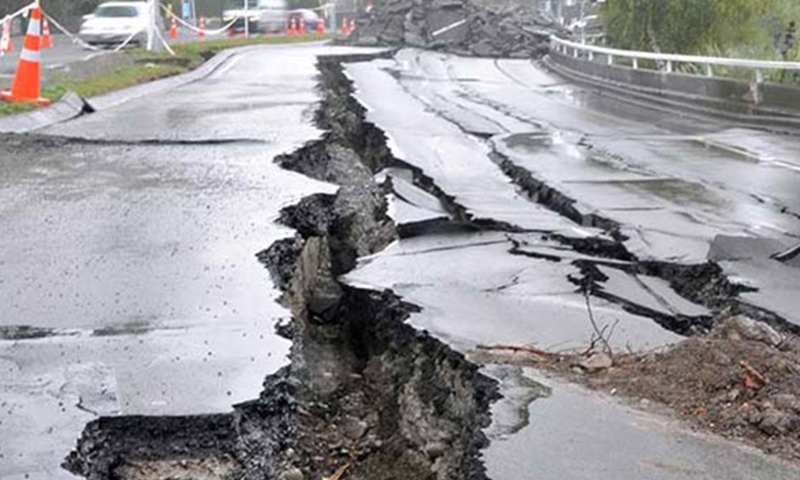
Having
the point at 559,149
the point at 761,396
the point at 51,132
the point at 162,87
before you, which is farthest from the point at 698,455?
the point at 162,87

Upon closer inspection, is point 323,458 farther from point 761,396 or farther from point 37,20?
point 37,20

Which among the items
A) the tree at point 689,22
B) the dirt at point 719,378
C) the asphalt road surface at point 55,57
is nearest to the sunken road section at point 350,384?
the dirt at point 719,378

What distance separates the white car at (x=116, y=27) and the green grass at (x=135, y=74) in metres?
3.28

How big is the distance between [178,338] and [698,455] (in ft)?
8.48

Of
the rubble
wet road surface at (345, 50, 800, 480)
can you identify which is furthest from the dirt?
the rubble

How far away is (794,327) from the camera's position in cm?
597

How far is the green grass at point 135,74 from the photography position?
634 inches

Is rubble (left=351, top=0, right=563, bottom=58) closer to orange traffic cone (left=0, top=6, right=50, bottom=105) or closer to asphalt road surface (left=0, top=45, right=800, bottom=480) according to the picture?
asphalt road surface (left=0, top=45, right=800, bottom=480)

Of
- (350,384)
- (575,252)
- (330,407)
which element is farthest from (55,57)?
(330,407)

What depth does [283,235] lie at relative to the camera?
7602 millimetres

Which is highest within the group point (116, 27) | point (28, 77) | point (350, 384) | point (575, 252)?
point (28, 77)

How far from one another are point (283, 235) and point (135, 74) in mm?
14445

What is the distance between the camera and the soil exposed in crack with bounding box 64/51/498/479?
13.9 ft

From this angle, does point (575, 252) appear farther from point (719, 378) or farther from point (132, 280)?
point (132, 280)
